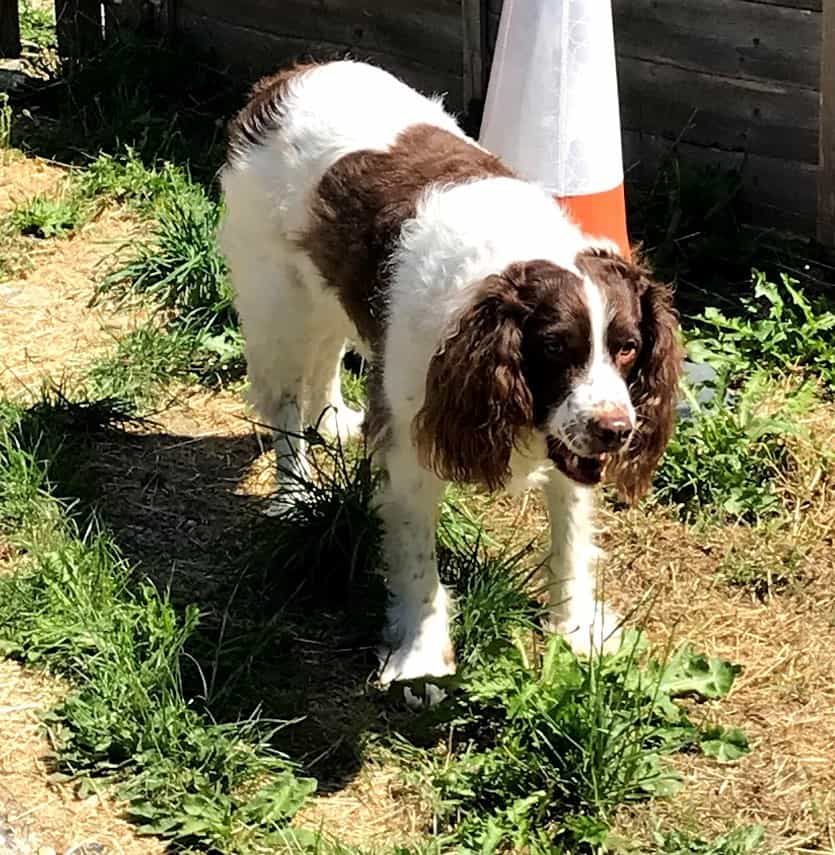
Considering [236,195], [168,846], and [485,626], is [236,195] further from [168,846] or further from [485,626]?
[168,846]

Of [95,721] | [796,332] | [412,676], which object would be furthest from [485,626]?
[796,332]

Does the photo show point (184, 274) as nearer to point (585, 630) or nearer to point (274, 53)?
point (274, 53)

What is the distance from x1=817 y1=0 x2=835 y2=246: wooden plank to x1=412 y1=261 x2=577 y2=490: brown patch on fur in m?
2.96

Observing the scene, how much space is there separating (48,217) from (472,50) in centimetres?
221

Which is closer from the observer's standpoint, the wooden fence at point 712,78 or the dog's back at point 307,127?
the dog's back at point 307,127

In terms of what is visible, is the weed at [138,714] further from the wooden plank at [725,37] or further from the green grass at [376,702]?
the wooden plank at [725,37]

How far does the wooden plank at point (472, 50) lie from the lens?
286 inches

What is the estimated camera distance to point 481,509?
4.93m

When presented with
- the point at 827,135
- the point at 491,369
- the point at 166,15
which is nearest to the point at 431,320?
the point at 491,369

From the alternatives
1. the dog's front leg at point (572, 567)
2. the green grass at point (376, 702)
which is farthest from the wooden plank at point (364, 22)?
the dog's front leg at point (572, 567)

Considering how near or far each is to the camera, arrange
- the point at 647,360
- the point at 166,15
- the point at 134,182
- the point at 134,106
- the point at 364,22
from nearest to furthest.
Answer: the point at 647,360, the point at 134,182, the point at 364,22, the point at 134,106, the point at 166,15

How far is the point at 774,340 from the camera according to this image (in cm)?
574

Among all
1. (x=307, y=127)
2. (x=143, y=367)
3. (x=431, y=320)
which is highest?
(x=307, y=127)

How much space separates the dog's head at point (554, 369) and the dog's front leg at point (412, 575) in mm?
345
